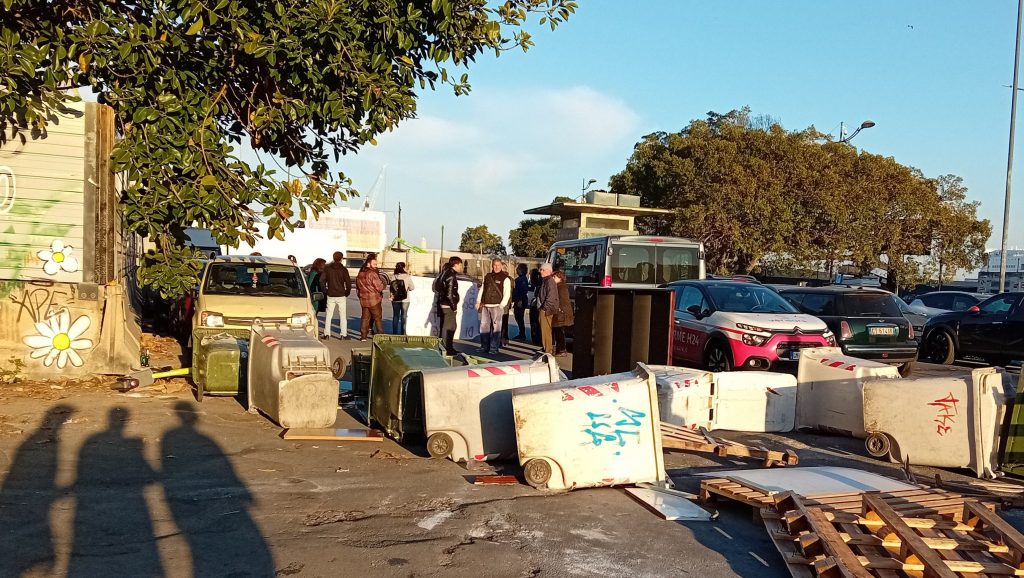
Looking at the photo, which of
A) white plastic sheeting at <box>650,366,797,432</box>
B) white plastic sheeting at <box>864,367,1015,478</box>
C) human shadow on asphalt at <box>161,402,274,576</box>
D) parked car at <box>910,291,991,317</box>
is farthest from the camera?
parked car at <box>910,291,991,317</box>

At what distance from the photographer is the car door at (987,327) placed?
15562 millimetres

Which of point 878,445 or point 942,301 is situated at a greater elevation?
point 942,301

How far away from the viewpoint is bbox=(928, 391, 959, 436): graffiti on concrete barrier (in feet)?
25.6

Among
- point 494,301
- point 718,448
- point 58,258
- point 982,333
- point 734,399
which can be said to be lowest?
point 718,448

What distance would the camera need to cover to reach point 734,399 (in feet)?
30.9

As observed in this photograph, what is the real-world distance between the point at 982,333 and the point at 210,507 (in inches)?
580

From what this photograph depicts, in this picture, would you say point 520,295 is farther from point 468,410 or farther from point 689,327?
point 468,410

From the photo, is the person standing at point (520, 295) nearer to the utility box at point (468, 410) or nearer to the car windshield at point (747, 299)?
the car windshield at point (747, 299)

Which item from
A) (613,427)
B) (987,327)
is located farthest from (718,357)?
(987,327)

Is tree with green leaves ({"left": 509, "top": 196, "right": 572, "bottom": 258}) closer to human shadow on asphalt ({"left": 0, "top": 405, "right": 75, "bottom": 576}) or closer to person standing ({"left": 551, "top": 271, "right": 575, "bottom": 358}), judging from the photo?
person standing ({"left": 551, "top": 271, "right": 575, "bottom": 358})

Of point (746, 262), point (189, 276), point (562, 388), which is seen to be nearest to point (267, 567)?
point (562, 388)

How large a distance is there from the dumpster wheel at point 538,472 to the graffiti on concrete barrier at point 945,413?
3.94m

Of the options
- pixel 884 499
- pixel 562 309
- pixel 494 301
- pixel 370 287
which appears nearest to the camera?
pixel 884 499

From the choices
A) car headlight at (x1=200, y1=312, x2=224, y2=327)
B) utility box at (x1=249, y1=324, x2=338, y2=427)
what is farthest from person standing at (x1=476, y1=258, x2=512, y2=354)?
utility box at (x1=249, y1=324, x2=338, y2=427)
